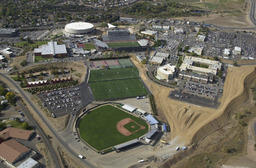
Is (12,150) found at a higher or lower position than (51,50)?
lower

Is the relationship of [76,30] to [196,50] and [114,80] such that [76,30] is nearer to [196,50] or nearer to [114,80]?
[114,80]

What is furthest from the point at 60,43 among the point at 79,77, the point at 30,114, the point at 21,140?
the point at 21,140

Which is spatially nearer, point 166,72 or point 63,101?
point 63,101

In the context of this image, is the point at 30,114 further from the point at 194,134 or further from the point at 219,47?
the point at 219,47

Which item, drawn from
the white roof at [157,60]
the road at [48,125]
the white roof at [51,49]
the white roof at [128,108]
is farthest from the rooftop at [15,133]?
the white roof at [157,60]

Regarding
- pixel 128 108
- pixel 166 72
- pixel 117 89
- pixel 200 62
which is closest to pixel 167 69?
pixel 166 72

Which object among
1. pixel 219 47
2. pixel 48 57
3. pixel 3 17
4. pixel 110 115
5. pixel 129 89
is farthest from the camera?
pixel 3 17

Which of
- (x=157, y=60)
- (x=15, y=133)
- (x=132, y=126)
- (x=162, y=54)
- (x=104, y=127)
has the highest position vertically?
(x=162, y=54)
